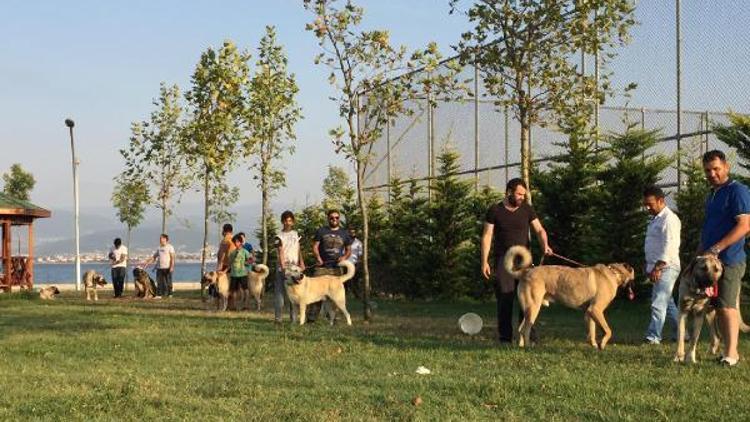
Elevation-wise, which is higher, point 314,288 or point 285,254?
point 285,254

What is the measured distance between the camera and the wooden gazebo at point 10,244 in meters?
26.0

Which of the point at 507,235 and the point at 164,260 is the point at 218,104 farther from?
the point at 507,235

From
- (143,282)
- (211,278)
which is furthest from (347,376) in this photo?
(143,282)

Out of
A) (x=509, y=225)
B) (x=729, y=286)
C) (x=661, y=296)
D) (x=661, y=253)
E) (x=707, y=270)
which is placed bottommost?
(x=661, y=296)

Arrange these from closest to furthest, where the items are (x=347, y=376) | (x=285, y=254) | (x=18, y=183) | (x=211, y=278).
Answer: (x=347, y=376)
(x=285, y=254)
(x=211, y=278)
(x=18, y=183)

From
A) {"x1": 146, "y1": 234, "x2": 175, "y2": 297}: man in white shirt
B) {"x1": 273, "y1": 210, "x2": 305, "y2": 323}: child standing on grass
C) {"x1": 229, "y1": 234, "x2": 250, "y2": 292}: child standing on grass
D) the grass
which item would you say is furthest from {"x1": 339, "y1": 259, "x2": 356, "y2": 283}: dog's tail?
{"x1": 146, "y1": 234, "x2": 175, "y2": 297}: man in white shirt

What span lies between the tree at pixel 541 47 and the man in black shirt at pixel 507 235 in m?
3.66

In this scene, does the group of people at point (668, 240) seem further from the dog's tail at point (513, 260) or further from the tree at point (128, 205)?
the tree at point (128, 205)

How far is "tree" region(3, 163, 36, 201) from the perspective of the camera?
37.4m

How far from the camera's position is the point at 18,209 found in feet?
84.7

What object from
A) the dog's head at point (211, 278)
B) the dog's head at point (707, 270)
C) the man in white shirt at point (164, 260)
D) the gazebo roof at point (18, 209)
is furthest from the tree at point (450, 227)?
the gazebo roof at point (18, 209)

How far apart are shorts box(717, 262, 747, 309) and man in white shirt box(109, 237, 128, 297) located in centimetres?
1884

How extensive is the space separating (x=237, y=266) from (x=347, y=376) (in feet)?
33.5

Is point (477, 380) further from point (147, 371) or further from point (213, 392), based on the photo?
point (147, 371)
